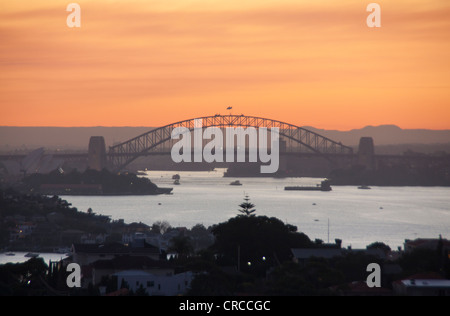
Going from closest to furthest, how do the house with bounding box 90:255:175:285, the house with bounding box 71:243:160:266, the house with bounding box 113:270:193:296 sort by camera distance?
the house with bounding box 113:270:193:296 < the house with bounding box 90:255:175:285 < the house with bounding box 71:243:160:266

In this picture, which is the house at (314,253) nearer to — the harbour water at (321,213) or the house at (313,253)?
the house at (313,253)

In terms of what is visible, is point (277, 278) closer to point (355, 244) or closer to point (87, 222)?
point (355, 244)

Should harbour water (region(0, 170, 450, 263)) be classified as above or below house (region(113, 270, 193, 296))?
below

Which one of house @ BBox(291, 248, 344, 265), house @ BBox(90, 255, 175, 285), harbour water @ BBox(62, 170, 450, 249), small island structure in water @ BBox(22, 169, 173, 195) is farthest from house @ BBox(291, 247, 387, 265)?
small island structure in water @ BBox(22, 169, 173, 195)

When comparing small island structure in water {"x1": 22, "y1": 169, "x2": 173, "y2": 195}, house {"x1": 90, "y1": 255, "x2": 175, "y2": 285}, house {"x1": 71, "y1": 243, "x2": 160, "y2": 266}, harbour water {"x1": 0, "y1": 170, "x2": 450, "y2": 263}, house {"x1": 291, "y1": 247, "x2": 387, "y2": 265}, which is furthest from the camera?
small island structure in water {"x1": 22, "y1": 169, "x2": 173, "y2": 195}

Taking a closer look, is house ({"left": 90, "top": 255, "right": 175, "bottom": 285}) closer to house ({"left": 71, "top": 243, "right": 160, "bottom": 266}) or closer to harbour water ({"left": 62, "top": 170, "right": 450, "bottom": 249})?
house ({"left": 71, "top": 243, "right": 160, "bottom": 266})

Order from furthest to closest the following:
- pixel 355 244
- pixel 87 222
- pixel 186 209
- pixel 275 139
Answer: pixel 275 139
pixel 186 209
pixel 87 222
pixel 355 244
